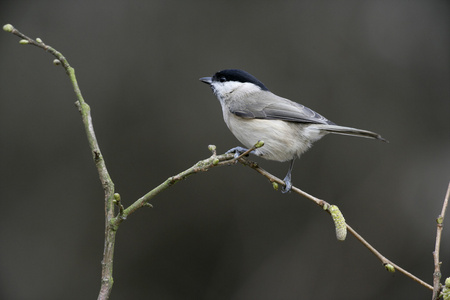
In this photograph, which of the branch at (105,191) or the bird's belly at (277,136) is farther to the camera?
the bird's belly at (277,136)

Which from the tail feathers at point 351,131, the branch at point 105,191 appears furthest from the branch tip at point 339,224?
the branch at point 105,191

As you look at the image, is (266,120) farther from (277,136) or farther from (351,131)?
(351,131)

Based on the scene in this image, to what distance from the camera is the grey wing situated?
2.59 m

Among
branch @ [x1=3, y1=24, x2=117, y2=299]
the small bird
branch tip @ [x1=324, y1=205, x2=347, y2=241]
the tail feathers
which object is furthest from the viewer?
the small bird

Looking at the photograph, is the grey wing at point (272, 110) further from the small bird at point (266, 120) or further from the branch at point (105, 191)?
the branch at point (105, 191)

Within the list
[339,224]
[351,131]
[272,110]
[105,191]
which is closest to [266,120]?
[272,110]

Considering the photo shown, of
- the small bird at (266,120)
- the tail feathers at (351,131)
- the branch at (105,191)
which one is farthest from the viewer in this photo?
the small bird at (266,120)

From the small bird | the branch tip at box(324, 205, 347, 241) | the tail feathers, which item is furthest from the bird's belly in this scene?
the branch tip at box(324, 205, 347, 241)

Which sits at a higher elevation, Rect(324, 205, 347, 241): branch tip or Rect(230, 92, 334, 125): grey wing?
Rect(230, 92, 334, 125): grey wing

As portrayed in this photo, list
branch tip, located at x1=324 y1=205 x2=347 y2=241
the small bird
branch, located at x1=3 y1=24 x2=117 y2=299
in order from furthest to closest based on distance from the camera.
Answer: the small bird < branch tip, located at x1=324 y1=205 x2=347 y2=241 < branch, located at x1=3 y1=24 x2=117 y2=299

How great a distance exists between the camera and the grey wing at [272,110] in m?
2.59

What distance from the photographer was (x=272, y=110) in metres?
2.71

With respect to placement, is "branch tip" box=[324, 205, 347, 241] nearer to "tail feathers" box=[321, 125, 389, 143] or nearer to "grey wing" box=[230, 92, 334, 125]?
"tail feathers" box=[321, 125, 389, 143]

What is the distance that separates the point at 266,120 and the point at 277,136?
0.48ft
